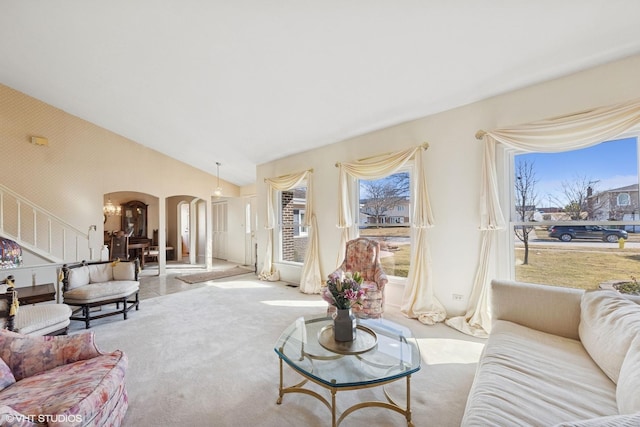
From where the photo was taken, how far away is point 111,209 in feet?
25.6

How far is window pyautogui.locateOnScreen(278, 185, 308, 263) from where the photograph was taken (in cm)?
579

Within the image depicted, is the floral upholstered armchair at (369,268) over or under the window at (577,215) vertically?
under

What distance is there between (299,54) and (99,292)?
3728 millimetres

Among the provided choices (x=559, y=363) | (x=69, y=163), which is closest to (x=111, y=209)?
(x=69, y=163)

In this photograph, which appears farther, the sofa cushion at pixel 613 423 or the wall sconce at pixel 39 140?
the wall sconce at pixel 39 140

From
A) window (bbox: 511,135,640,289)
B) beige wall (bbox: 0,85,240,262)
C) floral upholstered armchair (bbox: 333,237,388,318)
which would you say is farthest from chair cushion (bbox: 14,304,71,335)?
window (bbox: 511,135,640,289)

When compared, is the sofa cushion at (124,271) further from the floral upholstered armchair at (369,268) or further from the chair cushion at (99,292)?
the floral upholstered armchair at (369,268)

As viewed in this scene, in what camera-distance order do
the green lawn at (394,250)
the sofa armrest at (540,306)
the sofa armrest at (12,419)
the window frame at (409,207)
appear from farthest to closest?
the green lawn at (394,250) < the window frame at (409,207) < the sofa armrest at (540,306) < the sofa armrest at (12,419)

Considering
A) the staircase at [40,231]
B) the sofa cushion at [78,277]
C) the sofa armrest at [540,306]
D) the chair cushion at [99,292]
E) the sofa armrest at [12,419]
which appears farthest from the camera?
the staircase at [40,231]

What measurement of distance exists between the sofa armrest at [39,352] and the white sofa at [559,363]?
2221 mm

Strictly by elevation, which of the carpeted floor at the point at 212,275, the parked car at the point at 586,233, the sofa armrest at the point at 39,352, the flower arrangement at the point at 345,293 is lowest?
the carpeted floor at the point at 212,275

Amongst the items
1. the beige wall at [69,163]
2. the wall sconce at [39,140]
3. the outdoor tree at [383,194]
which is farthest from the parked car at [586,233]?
the wall sconce at [39,140]

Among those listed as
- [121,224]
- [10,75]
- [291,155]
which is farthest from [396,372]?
[121,224]

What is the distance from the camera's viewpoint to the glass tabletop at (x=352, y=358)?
1.53m
